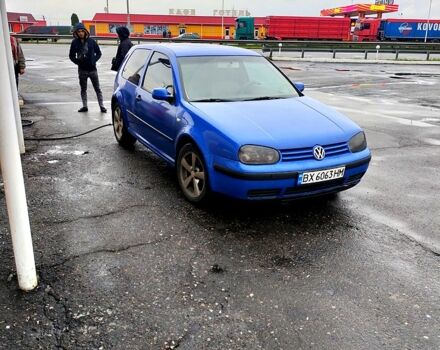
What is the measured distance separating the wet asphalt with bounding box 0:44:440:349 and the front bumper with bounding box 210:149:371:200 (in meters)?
0.35

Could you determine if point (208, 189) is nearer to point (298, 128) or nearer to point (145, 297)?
point (298, 128)

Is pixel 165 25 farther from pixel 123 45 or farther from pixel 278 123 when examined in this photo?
pixel 278 123

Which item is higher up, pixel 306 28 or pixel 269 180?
pixel 306 28

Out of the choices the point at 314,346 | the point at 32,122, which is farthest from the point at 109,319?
the point at 32,122

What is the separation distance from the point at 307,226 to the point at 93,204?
227cm

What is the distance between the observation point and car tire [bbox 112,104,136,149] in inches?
268

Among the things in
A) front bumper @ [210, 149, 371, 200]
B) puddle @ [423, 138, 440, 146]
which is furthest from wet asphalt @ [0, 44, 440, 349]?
puddle @ [423, 138, 440, 146]

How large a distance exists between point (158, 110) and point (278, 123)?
1.61 m

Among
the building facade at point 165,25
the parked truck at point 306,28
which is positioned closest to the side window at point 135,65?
the parked truck at point 306,28

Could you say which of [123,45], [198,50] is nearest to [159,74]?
[198,50]

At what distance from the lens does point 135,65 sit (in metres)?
6.38

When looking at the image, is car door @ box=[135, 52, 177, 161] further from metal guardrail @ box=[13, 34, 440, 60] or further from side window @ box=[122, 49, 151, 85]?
metal guardrail @ box=[13, 34, 440, 60]

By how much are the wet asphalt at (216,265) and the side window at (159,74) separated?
1143mm

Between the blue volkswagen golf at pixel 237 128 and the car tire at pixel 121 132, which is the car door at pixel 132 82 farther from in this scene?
the car tire at pixel 121 132
